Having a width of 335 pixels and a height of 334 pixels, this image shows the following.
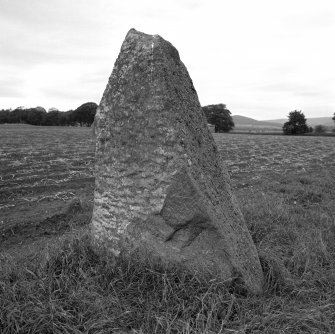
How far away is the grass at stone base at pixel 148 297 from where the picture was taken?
111 inches

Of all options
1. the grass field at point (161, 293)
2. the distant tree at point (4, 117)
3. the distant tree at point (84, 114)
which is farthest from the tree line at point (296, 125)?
the grass field at point (161, 293)

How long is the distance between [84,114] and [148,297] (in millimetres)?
75784

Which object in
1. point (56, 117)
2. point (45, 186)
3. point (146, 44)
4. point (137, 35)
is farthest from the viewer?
point (56, 117)

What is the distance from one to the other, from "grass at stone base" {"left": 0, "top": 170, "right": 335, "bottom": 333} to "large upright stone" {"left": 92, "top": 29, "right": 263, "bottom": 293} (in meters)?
0.23

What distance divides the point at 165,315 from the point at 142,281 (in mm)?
444

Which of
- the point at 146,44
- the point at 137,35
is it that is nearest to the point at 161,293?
the point at 146,44

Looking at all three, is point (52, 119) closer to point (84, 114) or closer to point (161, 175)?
point (84, 114)

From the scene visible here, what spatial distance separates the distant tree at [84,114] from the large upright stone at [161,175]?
7284cm

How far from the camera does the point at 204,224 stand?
3334mm

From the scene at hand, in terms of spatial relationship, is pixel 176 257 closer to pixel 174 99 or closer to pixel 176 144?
pixel 176 144

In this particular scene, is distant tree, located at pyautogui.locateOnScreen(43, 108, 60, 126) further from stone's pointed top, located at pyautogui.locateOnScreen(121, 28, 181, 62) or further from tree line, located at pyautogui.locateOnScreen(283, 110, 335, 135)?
stone's pointed top, located at pyautogui.locateOnScreen(121, 28, 181, 62)

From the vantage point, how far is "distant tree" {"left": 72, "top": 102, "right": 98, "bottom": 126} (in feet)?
244

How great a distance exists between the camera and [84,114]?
248 feet

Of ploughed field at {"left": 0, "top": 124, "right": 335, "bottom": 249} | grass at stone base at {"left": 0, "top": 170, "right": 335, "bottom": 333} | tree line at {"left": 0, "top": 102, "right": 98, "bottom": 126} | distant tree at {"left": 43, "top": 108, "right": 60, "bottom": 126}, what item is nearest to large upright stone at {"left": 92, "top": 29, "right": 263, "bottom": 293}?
grass at stone base at {"left": 0, "top": 170, "right": 335, "bottom": 333}
